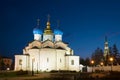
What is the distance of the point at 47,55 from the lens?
67.2 meters

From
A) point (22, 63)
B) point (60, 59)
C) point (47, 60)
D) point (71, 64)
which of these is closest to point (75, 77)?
point (47, 60)

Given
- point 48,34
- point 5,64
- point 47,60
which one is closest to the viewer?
point 47,60

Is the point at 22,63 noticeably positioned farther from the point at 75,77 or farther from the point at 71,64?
the point at 75,77

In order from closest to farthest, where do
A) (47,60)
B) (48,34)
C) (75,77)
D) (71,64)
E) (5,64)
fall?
(75,77)
(47,60)
(71,64)
(48,34)
(5,64)

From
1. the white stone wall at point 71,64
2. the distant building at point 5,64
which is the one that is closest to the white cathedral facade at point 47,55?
the white stone wall at point 71,64

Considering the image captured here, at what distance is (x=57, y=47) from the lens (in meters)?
71.4

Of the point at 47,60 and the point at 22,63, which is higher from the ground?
the point at 47,60

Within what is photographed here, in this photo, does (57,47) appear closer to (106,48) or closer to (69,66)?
(69,66)

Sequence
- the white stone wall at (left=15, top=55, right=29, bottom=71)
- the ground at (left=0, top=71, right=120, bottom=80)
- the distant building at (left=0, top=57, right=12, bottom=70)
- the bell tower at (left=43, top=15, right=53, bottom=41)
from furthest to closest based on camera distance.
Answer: the distant building at (left=0, top=57, right=12, bottom=70) < the bell tower at (left=43, top=15, right=53, bottom=41) < the white stone wall at (left=15, top=55, right=29, bottom=71) < the ground at (left=0, top=71, right=120, bottom=80)

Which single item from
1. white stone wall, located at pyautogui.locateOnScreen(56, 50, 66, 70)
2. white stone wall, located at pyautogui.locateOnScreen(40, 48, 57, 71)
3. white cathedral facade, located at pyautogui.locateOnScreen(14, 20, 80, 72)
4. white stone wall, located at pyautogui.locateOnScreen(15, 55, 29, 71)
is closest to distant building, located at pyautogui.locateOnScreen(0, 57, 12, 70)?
white cathedral facade, located at pyautogui.locateOnScreen(14, 20, 80, 72)

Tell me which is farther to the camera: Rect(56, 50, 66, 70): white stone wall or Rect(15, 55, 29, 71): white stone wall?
Rect(15, 55, 29, 71): white stone wall

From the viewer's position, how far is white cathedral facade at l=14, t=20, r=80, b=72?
67.1 meters

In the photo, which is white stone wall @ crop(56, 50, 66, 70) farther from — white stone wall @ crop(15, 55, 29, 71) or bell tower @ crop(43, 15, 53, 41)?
white stone wall @ crop(15, 55, 29, 71)

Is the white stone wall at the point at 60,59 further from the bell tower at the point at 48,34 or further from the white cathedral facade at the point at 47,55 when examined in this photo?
the bell tower at the point at 48,34
